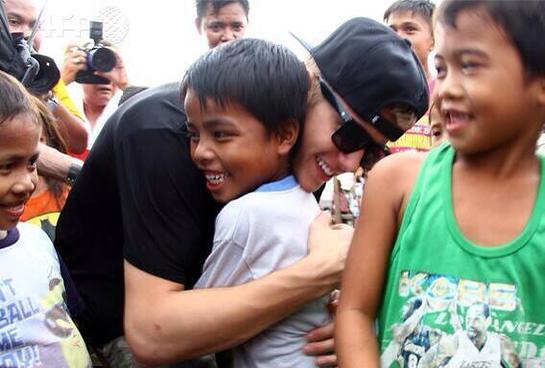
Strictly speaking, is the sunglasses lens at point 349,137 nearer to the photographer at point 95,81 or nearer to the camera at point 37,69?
the camera at point 37,69

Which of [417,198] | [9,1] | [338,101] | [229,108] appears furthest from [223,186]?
[9,1]

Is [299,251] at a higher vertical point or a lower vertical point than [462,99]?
lower

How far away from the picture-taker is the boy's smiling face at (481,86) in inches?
54.2

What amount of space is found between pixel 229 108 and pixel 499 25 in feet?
2.28

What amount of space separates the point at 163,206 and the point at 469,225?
78 cm

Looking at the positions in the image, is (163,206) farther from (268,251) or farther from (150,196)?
(268,251)

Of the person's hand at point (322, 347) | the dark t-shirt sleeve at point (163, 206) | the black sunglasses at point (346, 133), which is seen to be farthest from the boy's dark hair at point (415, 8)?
the person's hand at point (322, 347)

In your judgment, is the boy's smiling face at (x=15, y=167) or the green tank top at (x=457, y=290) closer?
the green tank top at (x=457, y=290)

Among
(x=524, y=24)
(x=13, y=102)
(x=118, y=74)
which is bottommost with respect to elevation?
(x=118, y=74)

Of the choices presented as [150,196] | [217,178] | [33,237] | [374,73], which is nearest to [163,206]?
[150,196]

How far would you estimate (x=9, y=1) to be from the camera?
3188 mm

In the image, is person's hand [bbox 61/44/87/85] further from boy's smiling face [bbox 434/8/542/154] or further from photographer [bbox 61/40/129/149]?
boy's smiling face [bbox 434/8/542/154]

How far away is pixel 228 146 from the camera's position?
1.77 metres

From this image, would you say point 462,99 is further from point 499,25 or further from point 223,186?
point 223,186
